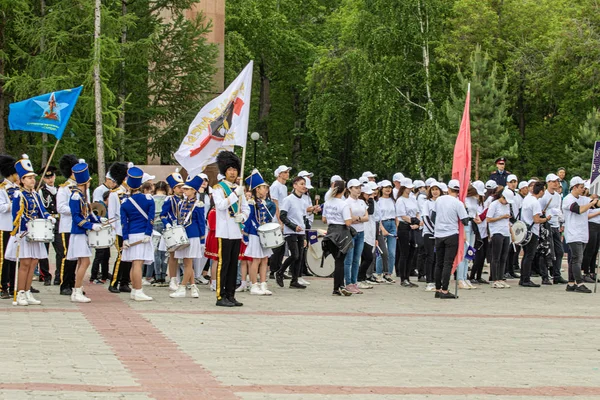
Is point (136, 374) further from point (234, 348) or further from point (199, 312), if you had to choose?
point (199, 312)

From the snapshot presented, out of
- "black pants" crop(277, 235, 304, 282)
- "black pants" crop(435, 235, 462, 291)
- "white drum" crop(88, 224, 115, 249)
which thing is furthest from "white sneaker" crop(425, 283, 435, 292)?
"white drum" crop(88, 224, 115, 249)

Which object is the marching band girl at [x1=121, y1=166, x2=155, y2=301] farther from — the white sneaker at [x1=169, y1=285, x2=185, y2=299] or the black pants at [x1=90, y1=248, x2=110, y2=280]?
the black pants at [x1=90, y1=248, x2=110, y2=280]

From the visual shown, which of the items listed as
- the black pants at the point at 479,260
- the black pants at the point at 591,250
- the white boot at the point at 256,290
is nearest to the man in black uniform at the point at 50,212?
the white boot at the point at 256,290

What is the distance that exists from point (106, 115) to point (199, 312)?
22.6 m

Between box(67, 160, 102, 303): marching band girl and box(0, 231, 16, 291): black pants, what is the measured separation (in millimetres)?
896

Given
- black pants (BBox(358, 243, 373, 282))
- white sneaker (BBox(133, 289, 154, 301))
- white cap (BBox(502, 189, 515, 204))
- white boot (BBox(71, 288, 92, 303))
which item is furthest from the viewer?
white cap (BBox(502, 189, 515, 204))

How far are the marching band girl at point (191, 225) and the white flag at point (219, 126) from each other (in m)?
0.37

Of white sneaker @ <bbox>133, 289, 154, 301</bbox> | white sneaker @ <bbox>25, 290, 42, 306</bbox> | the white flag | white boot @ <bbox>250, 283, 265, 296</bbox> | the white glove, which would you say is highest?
the white flag

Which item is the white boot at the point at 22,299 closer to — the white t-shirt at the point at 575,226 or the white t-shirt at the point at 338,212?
the white t-shirt at the point at 338,212

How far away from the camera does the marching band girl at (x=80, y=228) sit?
48.6 ft

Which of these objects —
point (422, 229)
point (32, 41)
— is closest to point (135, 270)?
point (422, 229)

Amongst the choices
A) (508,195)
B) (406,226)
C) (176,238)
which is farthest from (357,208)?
(508,195)

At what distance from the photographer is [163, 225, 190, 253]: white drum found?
15672 millimetres

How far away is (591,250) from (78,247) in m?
9.82
